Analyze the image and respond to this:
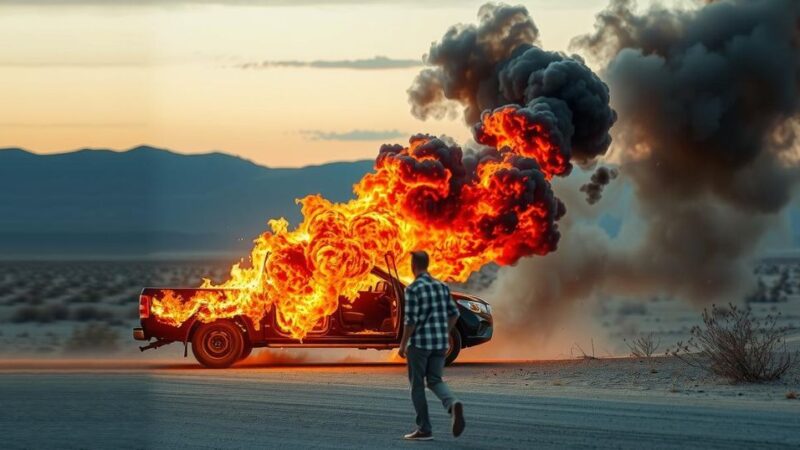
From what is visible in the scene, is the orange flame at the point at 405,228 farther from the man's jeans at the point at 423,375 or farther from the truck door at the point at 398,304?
the man's jeans at the point at 423,375

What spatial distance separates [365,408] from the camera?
1752 centimetres

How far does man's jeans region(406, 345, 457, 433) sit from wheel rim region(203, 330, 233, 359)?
854cm

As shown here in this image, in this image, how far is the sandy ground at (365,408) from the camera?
1477 centimetres

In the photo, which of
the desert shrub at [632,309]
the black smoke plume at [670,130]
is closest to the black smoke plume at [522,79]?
the black smoke plume at [670,130]

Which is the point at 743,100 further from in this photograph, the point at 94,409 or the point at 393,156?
the point at 94,409

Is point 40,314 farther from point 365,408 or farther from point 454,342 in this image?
point 365,408

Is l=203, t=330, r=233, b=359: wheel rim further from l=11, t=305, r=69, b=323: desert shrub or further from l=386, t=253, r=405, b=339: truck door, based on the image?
l=11, t=305, r=69, b=323: desert shrub

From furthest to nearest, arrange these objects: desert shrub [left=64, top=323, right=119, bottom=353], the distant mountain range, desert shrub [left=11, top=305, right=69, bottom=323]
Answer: desert shrub [left=11, top=305, right=69, bottom=323] → desert shrub [left=64, top=323, right=119, bottom=353] → the distant mountain range

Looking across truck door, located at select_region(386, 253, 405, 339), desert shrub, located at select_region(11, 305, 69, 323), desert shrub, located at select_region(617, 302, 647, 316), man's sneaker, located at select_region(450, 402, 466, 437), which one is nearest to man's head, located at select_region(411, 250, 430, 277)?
man's sneaker, located at select_region(450, 402, 466, 437)

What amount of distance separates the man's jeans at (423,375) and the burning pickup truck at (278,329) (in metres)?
7.49

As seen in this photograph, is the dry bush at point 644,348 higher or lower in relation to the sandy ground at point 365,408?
higher

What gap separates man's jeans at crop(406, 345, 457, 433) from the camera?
14602 mm

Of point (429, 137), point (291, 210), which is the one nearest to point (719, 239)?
point (429, 137)

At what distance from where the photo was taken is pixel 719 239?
44.4 m
